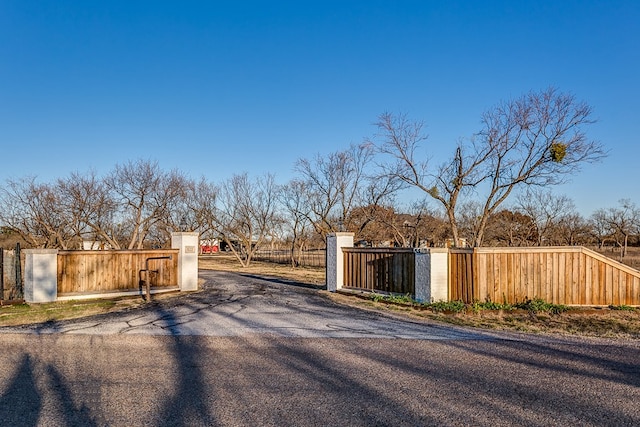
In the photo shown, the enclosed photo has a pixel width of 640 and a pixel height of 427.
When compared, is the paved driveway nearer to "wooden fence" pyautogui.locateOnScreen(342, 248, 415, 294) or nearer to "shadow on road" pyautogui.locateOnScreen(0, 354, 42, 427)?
"wooden fence" pyautogui.locateOnScreen(342, 248, 415, 294)

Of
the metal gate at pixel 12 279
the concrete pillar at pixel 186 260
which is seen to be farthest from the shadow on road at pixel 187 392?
the concrete pillar at pixel 186 260

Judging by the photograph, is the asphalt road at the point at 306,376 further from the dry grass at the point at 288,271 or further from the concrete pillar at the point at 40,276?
the dry grass at the point at 288,271

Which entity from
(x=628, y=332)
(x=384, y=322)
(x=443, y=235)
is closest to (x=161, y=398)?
(x=384, y=322)

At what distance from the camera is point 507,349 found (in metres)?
7.42

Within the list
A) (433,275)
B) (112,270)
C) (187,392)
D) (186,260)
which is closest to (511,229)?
(433,275)

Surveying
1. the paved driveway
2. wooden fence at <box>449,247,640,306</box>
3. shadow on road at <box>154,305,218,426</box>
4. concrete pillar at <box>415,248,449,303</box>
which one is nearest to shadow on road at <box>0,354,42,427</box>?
shadow on road at <box>154,305,218,426</box>

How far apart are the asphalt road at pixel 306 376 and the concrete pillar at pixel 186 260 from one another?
256 inches

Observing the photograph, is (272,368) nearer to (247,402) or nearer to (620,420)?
(247,402)

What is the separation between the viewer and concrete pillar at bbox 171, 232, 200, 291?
16406 mm

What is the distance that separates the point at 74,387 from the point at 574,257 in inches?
468

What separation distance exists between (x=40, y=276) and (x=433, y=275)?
10894mm

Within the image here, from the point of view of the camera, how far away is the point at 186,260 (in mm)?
16500

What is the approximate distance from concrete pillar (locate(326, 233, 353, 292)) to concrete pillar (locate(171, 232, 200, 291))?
471 centimetres

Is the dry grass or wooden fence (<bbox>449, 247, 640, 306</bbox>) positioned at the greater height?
A: wooden fence (<bbox>449, 247, 640, 306</bbox>)
